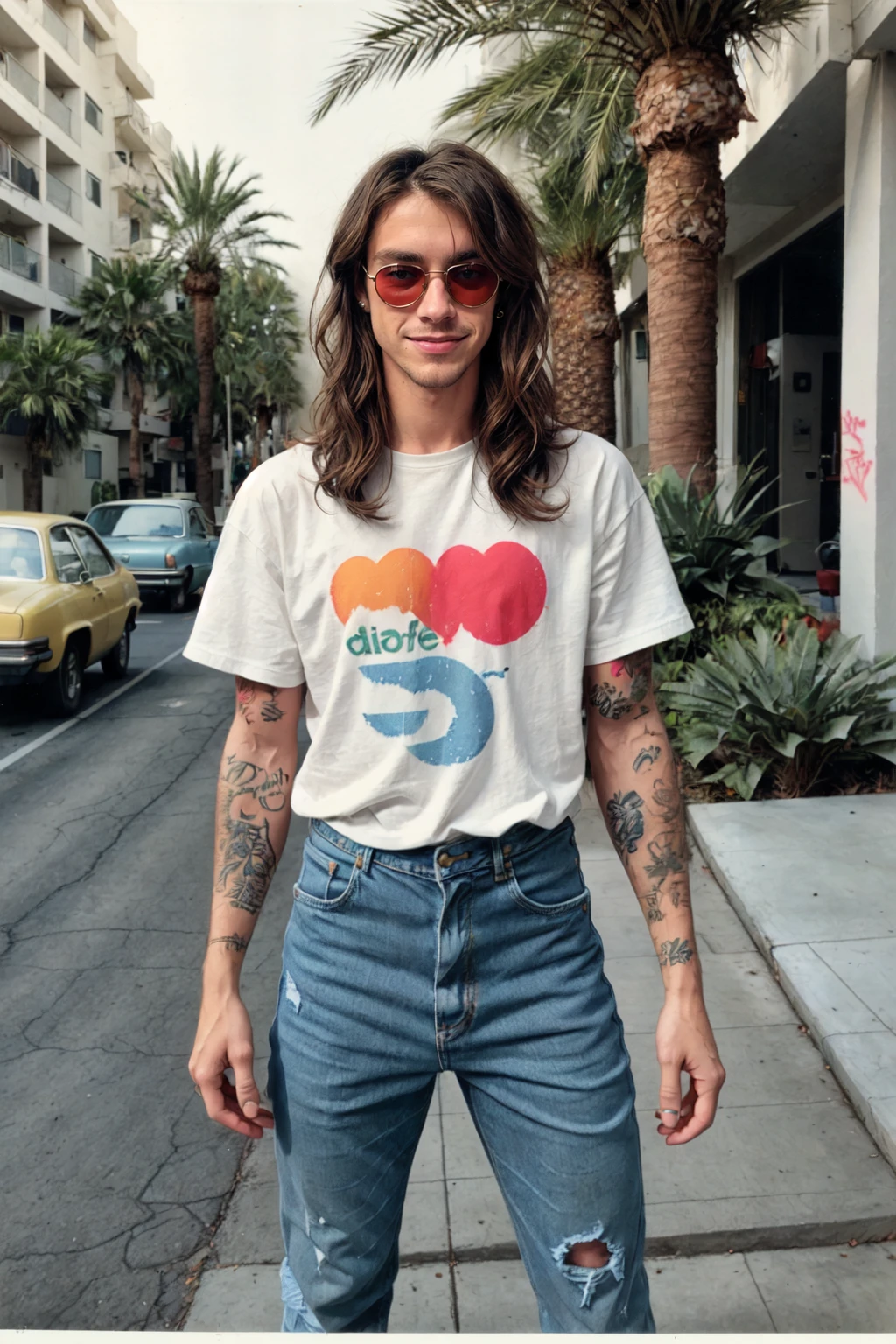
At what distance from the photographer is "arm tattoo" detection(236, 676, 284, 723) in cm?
166

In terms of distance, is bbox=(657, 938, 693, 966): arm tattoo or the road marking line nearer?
bbox=(657, 938, 693, 966): arm tattoo

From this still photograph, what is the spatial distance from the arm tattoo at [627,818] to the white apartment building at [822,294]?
6.30 m

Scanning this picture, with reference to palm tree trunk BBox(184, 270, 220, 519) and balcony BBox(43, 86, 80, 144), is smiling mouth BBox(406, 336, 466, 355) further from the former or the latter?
palm tree trunk BBox(184, 270, 220, 519)

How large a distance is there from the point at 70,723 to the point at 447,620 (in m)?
8.06

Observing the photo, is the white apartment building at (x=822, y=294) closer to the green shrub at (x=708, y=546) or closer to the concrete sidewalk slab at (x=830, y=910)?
the green shrub at (x=708, y=546)

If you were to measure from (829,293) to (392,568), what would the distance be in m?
14.6

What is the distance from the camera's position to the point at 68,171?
80.9 ft

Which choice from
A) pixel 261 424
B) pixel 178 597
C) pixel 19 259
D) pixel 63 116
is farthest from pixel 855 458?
pixel 261 424

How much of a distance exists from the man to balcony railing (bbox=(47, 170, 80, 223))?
2621 centimetres

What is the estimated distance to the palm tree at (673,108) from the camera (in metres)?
7.79

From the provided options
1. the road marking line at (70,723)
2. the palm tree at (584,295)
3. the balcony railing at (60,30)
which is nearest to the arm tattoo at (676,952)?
the balcony railing at (60,30)

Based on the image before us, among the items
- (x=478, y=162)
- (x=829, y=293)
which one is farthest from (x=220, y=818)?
(x=829, y=293)

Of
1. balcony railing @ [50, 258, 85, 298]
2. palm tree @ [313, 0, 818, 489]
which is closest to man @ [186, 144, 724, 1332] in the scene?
palm tree @ [313, 0, 818, 489]

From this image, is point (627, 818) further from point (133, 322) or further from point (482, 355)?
point (133, 322)
